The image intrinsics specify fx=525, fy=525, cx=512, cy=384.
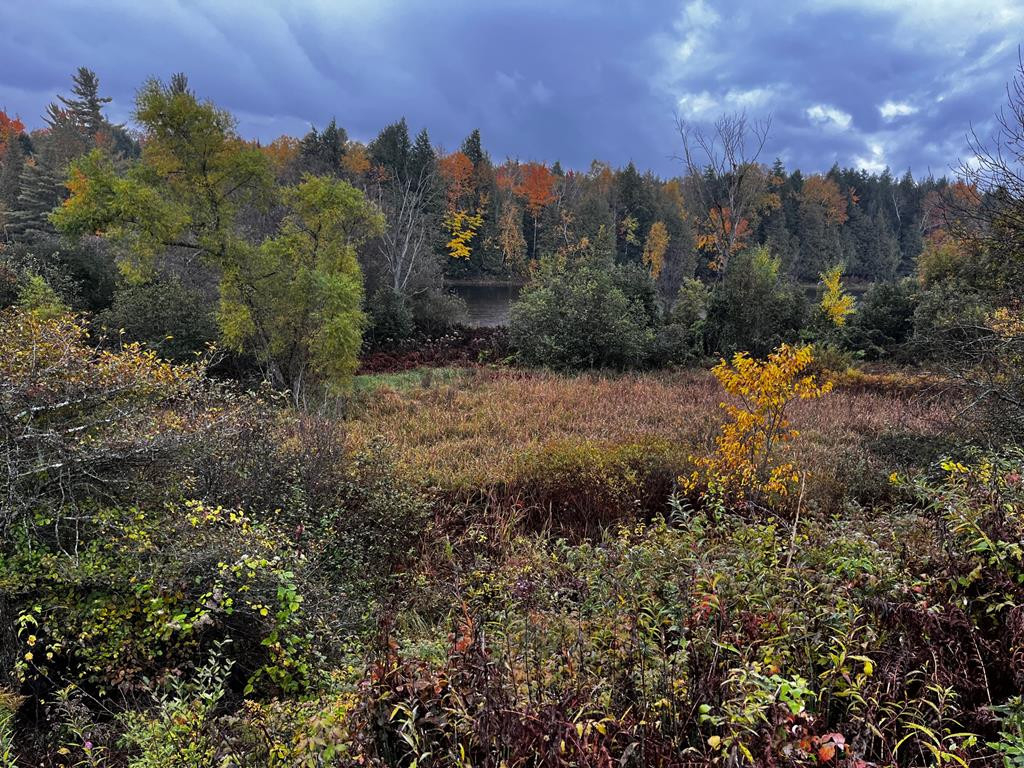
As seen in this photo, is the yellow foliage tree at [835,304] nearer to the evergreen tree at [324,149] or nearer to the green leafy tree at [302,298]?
the green leafy tree at [302,298]

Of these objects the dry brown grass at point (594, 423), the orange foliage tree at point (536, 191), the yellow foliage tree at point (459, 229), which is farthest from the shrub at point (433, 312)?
the orange foliage tree at point (536, 191)

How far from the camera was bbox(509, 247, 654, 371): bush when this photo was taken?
1584 cm

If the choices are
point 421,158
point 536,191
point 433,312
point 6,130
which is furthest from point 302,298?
point 6,130

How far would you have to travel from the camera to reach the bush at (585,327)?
52.0 feet

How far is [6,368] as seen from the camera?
3.39 m

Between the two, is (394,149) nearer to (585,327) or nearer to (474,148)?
(474,148)

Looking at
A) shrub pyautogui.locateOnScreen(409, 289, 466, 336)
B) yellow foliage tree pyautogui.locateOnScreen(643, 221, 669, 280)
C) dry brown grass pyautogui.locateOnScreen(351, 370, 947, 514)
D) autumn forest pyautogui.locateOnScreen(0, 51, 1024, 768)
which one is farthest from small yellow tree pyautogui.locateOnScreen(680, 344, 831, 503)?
yellow foliage tree pyautogui.locateOnScreen(643, 221, 669, 280)

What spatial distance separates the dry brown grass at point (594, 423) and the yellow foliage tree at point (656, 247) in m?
35.3

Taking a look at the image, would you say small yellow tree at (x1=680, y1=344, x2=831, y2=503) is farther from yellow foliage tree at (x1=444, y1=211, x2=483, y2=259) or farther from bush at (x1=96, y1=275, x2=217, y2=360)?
yellow foliage tree at (x1=444, y1=211, x2=483, y2=259)

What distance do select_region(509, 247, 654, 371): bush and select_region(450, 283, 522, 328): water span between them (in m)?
7.58

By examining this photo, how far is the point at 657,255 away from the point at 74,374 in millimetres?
47925

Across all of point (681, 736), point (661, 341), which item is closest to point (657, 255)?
point (661, 341)

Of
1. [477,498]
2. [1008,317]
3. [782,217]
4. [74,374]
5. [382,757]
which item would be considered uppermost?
[782,217]

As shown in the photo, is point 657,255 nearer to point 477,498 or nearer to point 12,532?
point 477,498
